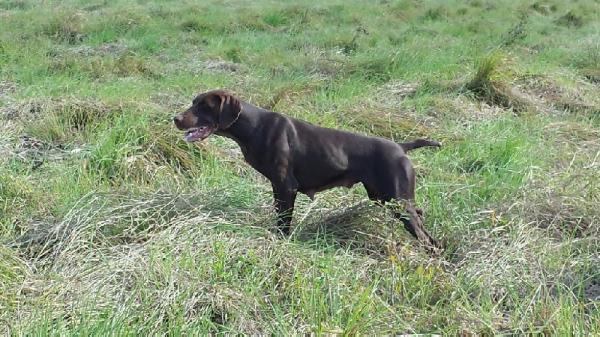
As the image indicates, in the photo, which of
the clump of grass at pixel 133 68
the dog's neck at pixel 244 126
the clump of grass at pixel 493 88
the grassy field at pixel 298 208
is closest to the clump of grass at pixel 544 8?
the grassy field at pixel 298 208

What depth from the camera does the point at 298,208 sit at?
15.3 ft

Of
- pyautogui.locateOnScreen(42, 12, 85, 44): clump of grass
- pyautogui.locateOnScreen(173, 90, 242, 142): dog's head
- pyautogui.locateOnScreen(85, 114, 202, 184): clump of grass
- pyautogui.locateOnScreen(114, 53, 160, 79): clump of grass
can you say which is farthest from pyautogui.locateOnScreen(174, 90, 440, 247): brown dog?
pyautogui.locateOnScreen(42, 12, 85, 44): clump of grass

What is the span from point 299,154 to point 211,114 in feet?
1.93

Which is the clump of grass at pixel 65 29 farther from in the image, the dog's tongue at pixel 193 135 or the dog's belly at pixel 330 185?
the dog's belly at pixel 330 185

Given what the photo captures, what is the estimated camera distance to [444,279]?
11.9 feet

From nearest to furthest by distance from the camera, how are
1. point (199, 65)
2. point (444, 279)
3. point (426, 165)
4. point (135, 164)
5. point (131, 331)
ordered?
point (131, 331), point (444, 279), point (135, 164), point (426, 165), point (199, 65)

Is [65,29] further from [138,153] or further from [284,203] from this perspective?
[284,203]

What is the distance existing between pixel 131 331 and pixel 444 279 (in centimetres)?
164

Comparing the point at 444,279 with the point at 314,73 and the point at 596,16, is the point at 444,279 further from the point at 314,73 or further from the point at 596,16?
the point at 596,16

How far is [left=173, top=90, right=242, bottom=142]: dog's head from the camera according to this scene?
13.8ft

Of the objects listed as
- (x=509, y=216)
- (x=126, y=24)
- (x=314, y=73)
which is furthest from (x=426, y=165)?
(x=126, y=24)

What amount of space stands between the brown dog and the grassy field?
171 mm

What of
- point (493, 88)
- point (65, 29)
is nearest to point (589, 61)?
point (493, 88)

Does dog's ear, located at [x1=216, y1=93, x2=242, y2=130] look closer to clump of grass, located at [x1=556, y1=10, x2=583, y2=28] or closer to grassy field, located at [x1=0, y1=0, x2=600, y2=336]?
grassy field, located at [x1=0, y1=0, x2=600, y2=336]
